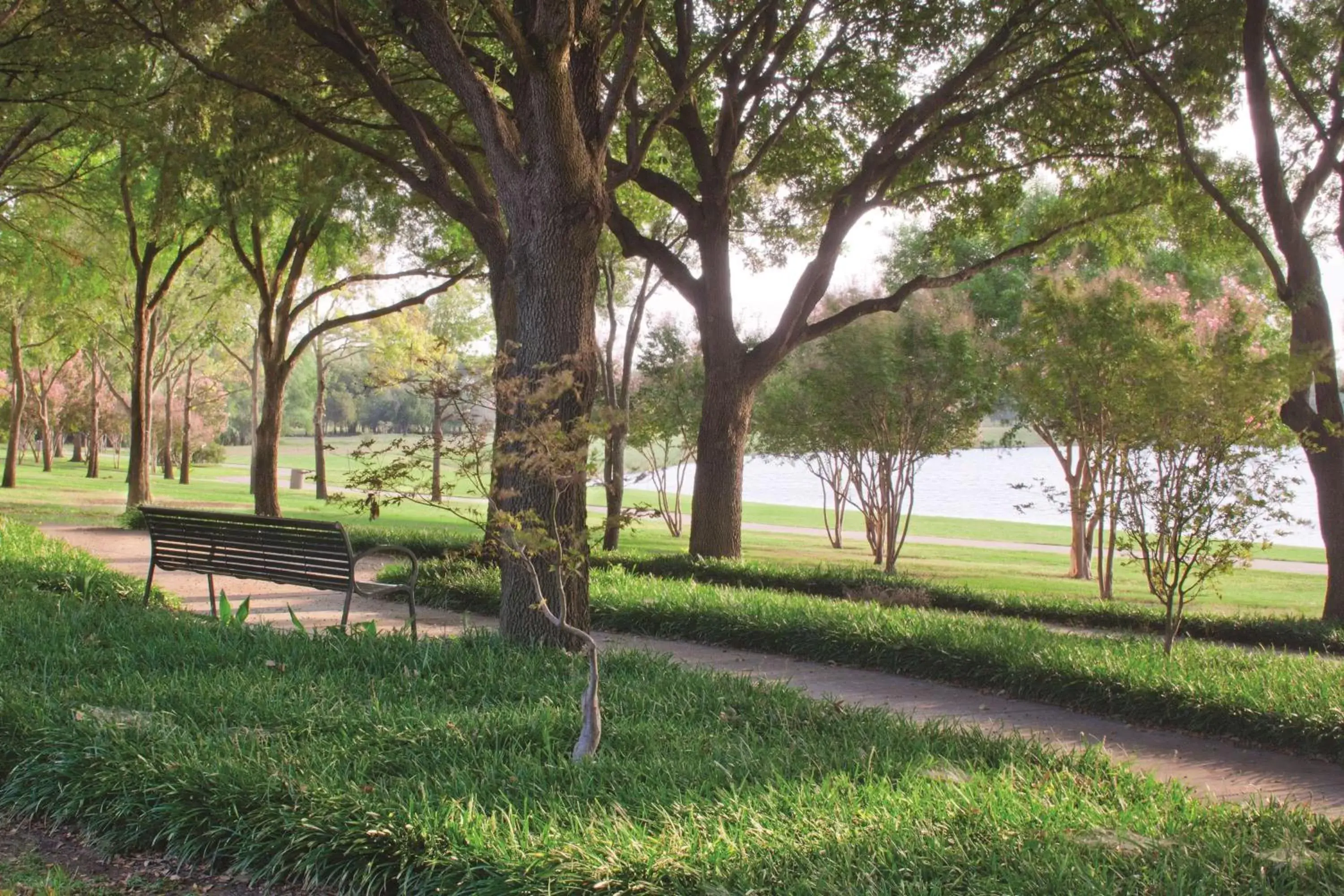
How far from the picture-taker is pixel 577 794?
14.0 ft

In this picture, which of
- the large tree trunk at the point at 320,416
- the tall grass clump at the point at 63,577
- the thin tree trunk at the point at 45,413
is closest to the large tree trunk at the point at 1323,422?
the tall grass clump at the point at 63,577

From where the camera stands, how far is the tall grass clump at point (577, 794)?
3.47 meters

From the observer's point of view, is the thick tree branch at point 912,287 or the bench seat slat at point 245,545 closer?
the bench seat slat at point 245,545

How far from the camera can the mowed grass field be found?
18953mm

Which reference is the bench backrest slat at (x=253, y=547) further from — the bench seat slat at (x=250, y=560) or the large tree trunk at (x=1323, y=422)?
the large tree trunk at (x=1323, y=422)

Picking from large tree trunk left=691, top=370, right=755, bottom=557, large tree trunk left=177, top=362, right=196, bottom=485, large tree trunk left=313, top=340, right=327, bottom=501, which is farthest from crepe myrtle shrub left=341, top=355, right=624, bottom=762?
large tree trunk left=177, top=362, right=196, bottom=485

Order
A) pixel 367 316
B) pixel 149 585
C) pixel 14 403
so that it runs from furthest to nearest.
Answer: pixel 14 403
pixel 367 316
pixel 149 585

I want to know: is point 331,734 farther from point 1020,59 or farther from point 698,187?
point 1020,59

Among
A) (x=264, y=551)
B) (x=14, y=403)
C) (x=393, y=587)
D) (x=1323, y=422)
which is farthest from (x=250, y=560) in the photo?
(x=14, y=403)

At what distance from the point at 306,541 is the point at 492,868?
214 inches

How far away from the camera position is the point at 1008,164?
50.8 feet

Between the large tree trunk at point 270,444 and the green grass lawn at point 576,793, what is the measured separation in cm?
1464

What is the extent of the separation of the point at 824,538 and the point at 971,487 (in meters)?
35.5

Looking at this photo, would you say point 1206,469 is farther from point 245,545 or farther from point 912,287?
point 245,545
